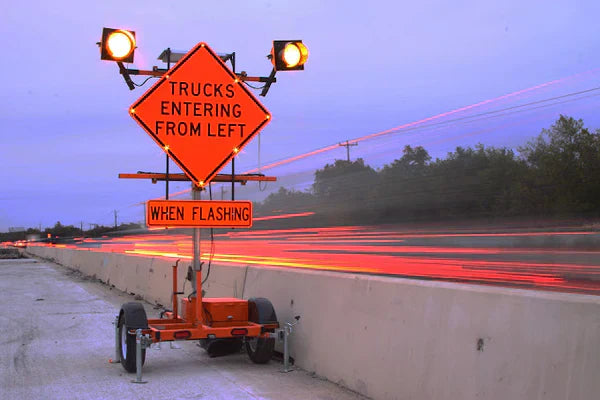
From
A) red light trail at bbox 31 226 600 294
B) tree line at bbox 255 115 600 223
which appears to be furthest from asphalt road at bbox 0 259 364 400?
tree line at bbox 255 115 600 223

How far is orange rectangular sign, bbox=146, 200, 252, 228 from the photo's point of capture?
22.5 ft

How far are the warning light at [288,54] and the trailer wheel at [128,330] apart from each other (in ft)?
11.5

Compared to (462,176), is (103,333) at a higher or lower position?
lower

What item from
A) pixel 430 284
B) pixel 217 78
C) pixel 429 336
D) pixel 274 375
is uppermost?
pixel 217 78

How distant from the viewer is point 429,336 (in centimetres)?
498

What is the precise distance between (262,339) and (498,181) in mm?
3782

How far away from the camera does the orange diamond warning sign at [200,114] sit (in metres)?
7.34

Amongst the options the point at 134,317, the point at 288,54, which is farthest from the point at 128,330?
the point at 288,54

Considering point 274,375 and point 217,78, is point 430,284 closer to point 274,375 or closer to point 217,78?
point 274,375

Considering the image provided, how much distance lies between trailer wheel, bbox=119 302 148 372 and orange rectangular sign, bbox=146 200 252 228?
1.13 metres

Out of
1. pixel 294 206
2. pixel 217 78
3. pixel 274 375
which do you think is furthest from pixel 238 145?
pixel 294 206

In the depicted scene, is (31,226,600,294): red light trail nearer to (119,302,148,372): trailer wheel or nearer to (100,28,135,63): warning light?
(119,302,148,372): trailer wheel

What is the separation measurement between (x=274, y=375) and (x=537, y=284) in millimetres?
3646

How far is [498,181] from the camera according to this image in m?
8.13
